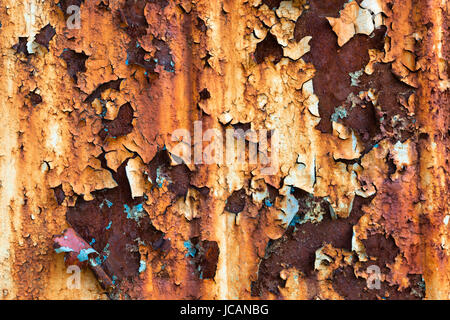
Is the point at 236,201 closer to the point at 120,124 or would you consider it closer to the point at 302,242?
the point at 302,242

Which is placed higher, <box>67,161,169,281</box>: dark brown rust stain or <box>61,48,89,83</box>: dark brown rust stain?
<box>61,48,89,83</box>: dark brown rust stain

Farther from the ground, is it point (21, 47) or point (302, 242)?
point (21, 47)

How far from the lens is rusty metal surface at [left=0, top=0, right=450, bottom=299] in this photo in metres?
0.74

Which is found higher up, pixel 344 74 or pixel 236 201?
pixel 344 74

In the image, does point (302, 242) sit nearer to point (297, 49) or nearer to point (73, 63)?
point (297, 49)

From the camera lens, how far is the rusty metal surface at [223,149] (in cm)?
74

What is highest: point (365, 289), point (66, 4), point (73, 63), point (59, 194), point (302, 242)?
point (66, 4)

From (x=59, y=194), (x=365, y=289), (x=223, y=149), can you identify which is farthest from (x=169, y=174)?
(x=365, y=289)

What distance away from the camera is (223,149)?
788 mm

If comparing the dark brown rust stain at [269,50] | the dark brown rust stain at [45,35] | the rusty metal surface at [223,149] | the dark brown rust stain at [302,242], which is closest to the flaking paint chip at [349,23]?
the rusty metal surface at [223,149]

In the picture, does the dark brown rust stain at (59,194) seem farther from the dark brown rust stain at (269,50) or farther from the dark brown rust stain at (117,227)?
the dark brown rust stain at (269,50)

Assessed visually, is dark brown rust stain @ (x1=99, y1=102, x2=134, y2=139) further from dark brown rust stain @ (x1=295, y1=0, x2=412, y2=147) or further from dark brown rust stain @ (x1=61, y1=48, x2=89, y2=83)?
dark brown rust stain @ (x1=295, y1=0, x2=412, y2=147)

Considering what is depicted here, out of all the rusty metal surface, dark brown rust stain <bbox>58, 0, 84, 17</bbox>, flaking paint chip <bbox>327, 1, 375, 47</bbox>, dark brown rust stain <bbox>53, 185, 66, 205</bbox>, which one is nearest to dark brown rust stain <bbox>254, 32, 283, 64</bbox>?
the rusty metal surface

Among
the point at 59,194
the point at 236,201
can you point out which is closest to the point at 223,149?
the point at 236,201
